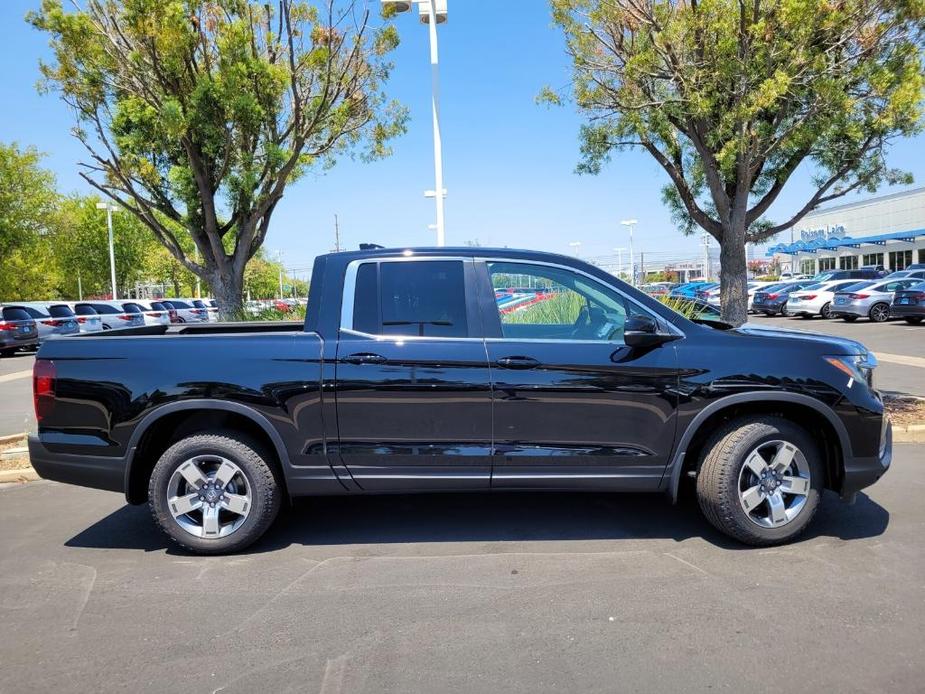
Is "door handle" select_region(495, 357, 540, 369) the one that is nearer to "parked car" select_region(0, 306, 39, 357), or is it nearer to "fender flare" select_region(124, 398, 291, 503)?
"fender flare" select_region(124, 398, 291, 503)

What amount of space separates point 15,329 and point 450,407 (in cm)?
2202

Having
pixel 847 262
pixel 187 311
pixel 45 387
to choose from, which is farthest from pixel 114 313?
pixel 847 262

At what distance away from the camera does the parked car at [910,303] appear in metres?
20.8

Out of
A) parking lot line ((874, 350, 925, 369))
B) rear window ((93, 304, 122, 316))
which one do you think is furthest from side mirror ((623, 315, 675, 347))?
rear window ((93, 304, 122, 316))

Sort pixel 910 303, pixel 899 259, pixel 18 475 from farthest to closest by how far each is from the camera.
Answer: pixel 899 259 < pixel 910 303 < pixel 18 475

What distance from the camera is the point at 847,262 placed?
56969mm

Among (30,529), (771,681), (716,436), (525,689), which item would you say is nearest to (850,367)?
(716,436)

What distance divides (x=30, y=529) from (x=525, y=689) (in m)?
4.13

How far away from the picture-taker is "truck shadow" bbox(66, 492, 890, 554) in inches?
182

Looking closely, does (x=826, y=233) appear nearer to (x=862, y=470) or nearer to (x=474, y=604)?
(x=862, y=470)

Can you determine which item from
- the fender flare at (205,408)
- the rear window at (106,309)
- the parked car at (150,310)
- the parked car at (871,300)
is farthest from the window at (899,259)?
the fender flare at (205,408)

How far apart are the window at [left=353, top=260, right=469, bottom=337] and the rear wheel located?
80.3 feet

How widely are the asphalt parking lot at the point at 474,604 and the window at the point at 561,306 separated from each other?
1401 mm

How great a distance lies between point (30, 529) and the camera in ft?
16.6
